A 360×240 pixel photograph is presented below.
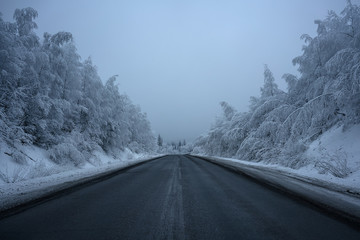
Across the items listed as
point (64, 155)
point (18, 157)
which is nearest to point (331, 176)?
point (18, 157)

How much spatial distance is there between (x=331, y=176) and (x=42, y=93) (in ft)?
55.8

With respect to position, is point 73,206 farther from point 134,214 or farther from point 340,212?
point 340,212

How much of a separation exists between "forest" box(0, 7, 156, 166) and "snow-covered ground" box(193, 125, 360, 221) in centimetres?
1267

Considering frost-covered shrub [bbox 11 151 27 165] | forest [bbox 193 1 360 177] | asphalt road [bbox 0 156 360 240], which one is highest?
forest [bbox 193 1 360 177]

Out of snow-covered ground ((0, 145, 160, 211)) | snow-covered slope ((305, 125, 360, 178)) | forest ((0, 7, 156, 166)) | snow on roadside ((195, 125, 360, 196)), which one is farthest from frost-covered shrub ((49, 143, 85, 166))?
snow-covered slope ((305, 125, 360, 178))

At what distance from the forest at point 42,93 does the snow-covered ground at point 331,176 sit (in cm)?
1267

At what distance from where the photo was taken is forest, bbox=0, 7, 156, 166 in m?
12.3

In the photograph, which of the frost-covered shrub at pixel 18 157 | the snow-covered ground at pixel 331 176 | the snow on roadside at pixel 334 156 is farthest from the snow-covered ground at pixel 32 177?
the snow on roadside at pixel 334 156

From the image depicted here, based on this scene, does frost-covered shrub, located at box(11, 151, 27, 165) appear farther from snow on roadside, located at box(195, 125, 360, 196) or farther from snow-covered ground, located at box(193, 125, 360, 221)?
snow on roadside, located at box(195, 125, 360, 196)

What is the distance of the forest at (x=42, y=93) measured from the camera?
12.3 metres

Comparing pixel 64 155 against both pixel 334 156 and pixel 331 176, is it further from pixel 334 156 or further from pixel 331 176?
pixel 334 156

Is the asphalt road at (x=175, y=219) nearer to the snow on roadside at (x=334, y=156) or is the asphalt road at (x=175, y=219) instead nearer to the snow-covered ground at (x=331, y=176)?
the snow-covered ground at (x=331, y=176)

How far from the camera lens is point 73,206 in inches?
193

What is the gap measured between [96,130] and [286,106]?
59.9 feet
